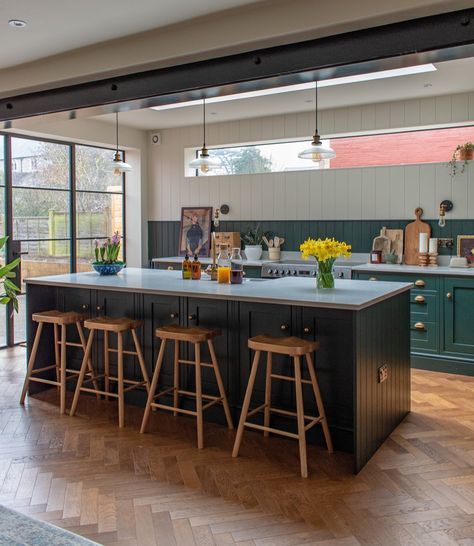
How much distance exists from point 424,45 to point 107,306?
291 cm

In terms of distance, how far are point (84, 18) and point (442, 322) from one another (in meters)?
3.92

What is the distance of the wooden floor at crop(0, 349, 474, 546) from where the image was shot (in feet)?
8.46

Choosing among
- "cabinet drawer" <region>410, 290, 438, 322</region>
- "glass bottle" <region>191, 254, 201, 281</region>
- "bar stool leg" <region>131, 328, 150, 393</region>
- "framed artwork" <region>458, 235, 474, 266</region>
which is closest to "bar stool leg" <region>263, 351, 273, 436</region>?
"bar stool leg" <region>131, 328, 150, 393</region>

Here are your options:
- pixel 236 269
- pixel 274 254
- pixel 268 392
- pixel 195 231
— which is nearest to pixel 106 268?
pixel 236 269

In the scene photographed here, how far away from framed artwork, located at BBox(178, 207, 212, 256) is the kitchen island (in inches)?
115

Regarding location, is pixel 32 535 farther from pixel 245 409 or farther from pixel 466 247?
pixel 466 247

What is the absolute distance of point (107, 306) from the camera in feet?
14.7

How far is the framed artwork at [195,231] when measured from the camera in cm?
748

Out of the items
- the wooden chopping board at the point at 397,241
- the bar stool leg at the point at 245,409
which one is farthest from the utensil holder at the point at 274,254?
the bar stool leg at the point at 245,409

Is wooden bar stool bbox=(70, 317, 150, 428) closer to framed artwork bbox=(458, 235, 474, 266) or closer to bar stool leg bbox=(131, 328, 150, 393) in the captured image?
bar stool leg bbox=(131, 328, 150, 393)

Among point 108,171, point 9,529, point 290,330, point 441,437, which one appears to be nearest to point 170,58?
point 290,330

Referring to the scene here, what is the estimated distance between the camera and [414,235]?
6.01m

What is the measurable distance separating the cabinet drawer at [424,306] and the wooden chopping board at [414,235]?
2.34 feet

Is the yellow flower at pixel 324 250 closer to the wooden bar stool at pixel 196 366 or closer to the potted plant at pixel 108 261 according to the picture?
the wooden bar stool at pixel 196 366
